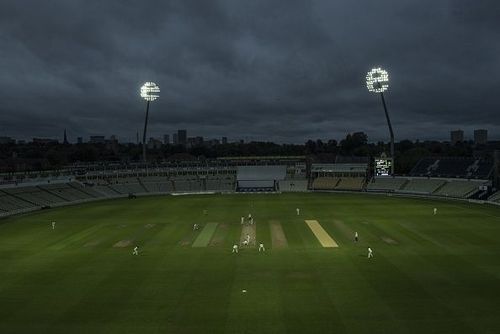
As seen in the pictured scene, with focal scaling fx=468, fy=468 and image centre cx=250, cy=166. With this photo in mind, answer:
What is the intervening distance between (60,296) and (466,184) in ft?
257

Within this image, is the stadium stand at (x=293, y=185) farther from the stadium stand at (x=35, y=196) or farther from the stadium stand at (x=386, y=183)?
the stadium stand at (x=35, y=196)

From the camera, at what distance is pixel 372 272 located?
31.3m

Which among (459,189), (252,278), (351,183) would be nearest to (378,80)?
(351,183)

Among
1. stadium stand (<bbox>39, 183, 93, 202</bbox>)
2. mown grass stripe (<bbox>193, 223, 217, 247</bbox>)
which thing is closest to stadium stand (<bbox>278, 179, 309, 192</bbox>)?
stadium stand (<bbox>39, 183, 93, 202</bbox>)

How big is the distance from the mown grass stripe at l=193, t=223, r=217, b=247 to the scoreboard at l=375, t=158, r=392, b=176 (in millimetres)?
57991

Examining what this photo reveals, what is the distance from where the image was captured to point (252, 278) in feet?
98.7

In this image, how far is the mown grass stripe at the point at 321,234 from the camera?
4125cm

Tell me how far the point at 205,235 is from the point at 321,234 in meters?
11.6

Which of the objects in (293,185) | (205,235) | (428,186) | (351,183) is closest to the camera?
(205,235)

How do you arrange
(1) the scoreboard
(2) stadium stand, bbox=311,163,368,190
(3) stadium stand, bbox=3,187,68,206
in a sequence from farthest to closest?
(2) stadium stand, bbox=311,163,368,190 → (1) the scoreboard → (3) stadium stand, bbox=3,187,68,206

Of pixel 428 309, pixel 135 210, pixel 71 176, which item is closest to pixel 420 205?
pixel 135 210

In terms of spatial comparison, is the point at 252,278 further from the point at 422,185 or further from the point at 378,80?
the point at 378,80

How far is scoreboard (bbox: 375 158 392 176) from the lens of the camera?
102062mm

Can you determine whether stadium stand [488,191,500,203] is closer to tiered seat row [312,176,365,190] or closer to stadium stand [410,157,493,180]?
stadium stand [410,157,493,180]
